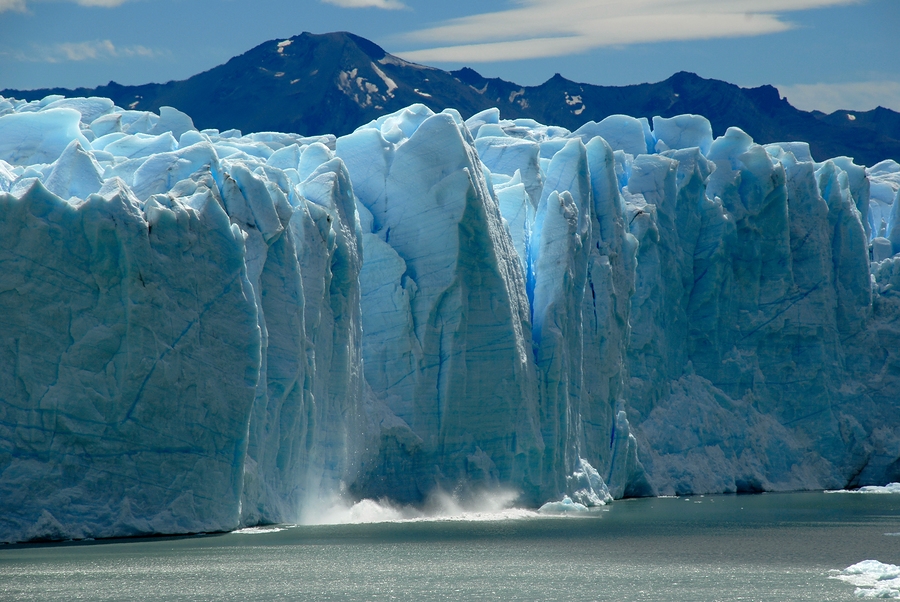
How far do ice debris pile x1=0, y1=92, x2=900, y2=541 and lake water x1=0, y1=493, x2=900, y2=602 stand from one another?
142 cm

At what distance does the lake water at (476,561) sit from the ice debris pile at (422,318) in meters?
1.42

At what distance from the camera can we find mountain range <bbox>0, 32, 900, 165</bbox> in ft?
199

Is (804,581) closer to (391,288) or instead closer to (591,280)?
(391,288)

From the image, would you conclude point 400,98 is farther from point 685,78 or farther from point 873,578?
point 873,578

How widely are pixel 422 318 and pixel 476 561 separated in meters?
7.19

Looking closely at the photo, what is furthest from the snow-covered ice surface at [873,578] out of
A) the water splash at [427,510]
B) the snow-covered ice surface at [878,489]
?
the snow-covered ice surface at [878,489]

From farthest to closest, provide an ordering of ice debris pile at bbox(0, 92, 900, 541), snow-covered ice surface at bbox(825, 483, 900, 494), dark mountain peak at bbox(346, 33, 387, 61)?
dark mountain peak at bbox(346, 33, 387, 61) < snow-covered ice surface at bbox(825, 483, 900, 494) < ice debris pile at bbox(0, 92, 900, 541)

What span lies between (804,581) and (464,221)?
1034 cm

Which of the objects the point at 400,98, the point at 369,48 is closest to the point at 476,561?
the point at 400,98

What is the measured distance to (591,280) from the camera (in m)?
27.3

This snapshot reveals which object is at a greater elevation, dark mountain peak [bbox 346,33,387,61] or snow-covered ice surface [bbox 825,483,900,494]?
dark mountain peak [bbox 346,33,387,61]

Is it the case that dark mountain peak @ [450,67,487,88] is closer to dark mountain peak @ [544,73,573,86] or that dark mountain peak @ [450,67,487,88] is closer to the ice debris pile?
dark mountain peak @ [544,73,573,86]

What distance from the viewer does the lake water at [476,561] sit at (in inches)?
566

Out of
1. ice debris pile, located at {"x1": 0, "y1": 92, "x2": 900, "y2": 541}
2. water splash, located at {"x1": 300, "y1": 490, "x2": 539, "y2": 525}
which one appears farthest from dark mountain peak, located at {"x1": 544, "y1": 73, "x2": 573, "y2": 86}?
water splash, located at {"x1": 300, "y1": 490, "x2": 539, "y2": 525}
